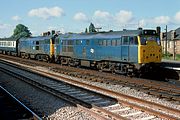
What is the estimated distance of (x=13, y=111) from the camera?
39.6 feet

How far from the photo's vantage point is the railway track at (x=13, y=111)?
440 inches

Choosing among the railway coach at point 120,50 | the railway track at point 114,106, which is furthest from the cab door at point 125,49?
the railway track at point 114,106

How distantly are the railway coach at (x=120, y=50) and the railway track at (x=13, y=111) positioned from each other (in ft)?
32.3

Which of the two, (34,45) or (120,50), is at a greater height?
(34,45)

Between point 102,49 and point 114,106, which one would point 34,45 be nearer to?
point 102,49

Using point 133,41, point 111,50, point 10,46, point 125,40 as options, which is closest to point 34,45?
point 10,46

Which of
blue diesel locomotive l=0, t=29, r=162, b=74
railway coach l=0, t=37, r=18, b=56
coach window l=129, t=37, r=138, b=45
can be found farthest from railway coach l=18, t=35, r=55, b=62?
coach window l=129, t=37, r=138, b=45

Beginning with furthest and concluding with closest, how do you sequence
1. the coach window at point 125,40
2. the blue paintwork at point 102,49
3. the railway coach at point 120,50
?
1. the coach window at point 125,40
2. the blue paintwork at point 102,49
3. the railway coach at point 120,50

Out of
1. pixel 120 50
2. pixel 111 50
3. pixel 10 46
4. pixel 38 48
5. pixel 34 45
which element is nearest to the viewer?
pixel 120 50

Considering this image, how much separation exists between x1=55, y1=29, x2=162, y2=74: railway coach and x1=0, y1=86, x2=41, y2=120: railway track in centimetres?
983

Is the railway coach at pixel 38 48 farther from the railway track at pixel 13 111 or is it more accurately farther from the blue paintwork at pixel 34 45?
the railway track at pixel 13 111

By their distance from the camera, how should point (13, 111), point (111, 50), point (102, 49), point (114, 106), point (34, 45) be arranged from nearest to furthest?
1. point (13, 111)
2. point (114, 106)
3. point (111, 50)
4. point (102, 49)
5. point (34, 45)

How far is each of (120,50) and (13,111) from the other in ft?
39.7

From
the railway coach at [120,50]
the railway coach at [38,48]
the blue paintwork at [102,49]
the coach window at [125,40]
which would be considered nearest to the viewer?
the railway coach at [120,50]
